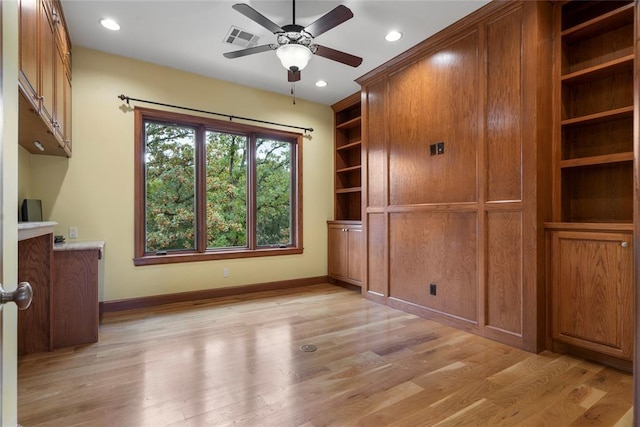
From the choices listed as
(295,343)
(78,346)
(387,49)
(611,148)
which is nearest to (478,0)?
(387,49)

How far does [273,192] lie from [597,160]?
3648 millimetres

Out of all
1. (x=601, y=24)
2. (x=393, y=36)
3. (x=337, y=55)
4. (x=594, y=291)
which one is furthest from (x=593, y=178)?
(x=337, y=55)

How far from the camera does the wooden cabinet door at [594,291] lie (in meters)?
2.17

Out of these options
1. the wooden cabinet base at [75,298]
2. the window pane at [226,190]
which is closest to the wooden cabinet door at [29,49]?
the wooden cabinet base at [75,298]

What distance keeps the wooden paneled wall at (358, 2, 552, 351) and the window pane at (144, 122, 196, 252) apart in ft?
7.74

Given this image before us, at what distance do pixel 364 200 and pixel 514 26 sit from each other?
7.61 feet

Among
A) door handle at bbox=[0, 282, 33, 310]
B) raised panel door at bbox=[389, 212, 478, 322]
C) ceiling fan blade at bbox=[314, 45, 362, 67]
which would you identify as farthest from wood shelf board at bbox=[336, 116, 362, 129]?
door handle at bbox=[0, 282, 33, 310]

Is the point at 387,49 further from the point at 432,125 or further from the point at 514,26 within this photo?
the point at 514,26

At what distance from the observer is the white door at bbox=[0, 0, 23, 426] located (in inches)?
→ 31.7

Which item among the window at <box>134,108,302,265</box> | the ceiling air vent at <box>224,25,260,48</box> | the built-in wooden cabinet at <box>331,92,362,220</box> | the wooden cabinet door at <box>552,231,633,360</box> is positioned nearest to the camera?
the wooden cabinet door at <box>552,231,633,360</box>

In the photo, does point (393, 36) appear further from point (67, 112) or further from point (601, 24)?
point (67, 112)

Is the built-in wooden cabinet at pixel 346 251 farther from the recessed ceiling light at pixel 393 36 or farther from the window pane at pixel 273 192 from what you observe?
the recessed ceiling light at pixel 393 36

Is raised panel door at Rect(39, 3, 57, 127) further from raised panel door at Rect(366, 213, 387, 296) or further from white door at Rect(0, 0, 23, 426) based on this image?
raised panel door at Rect(366, 213, 387, 296)

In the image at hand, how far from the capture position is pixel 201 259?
162 inches
